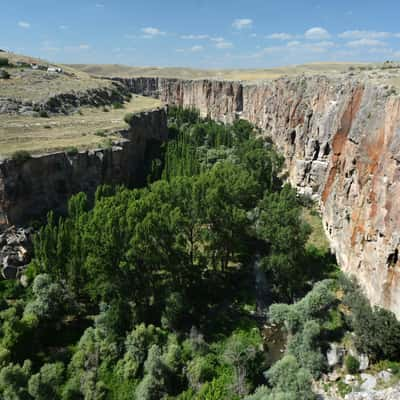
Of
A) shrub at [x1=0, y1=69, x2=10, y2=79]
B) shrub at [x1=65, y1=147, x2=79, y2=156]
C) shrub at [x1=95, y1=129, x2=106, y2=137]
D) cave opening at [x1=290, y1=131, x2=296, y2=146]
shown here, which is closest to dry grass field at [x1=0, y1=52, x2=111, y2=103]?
shrub at [x1=0, y1=69, x2=10, y2=79]

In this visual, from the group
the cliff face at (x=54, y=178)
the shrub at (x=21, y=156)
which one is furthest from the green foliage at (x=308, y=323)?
the shrub at (x=21, y=156)

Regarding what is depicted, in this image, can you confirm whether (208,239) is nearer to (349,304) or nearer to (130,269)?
(130,269)

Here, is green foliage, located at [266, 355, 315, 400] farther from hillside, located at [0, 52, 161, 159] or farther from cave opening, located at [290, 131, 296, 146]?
cave opening, located at [290, 131, 296, 146]

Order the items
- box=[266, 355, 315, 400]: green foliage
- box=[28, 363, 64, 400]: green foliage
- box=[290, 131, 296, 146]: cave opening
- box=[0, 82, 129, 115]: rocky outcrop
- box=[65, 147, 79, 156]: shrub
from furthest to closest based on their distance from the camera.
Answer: box=[0, 82, 129, 115]: rocky outcrop → box=[290, 131, 296, 146]: cave opening → box=[65, 147, 79, 156]: shrub → box=[28, 363, 64, 400]: green foliage → box=[266, 355, 315, 400]: green foliage

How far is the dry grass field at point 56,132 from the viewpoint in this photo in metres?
42.6

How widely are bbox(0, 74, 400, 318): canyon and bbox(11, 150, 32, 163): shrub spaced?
0.50m

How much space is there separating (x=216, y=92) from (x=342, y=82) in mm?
79837

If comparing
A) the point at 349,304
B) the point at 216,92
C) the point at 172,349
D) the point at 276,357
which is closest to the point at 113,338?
the point at 172,349

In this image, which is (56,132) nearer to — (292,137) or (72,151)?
(72,151)

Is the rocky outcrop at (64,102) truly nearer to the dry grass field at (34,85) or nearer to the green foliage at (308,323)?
the dry grass field at (34,85)

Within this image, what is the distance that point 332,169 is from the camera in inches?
1513

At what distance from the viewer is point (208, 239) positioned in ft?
95.8

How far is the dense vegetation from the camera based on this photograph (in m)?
22.0

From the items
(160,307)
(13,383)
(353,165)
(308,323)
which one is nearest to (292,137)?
(353,165)
